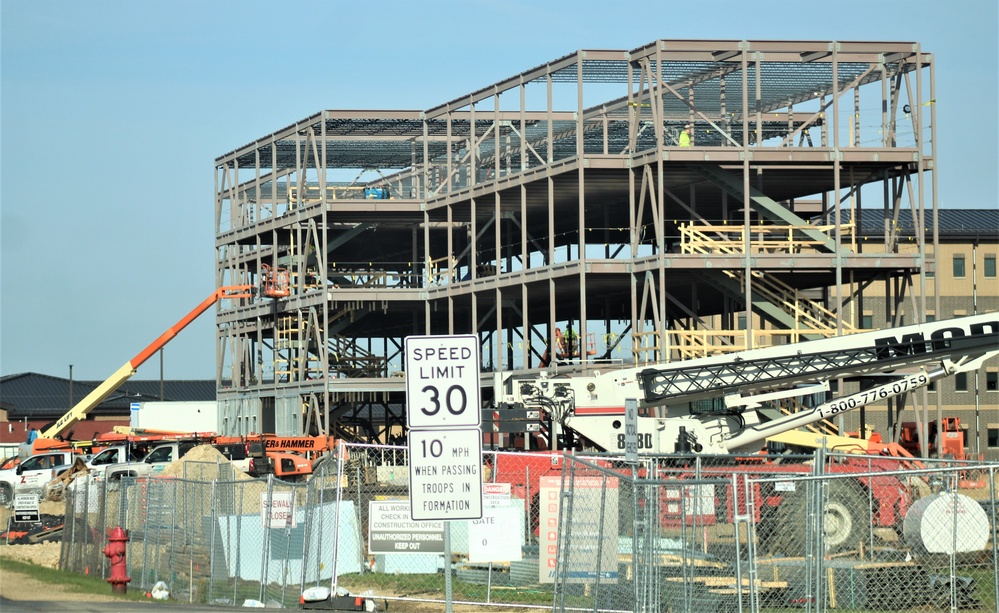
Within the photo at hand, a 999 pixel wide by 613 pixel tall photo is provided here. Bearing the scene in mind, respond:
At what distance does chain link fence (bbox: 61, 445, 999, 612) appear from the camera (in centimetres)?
1497

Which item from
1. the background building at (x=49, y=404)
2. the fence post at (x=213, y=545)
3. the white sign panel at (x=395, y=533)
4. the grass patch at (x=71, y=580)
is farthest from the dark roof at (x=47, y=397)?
the white sign panel at (x=395, y=533)

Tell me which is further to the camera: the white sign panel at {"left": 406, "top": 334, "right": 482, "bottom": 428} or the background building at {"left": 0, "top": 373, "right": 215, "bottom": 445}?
the background building at {"left": 0, "top": 373, "right": 215, "bottom": 445}

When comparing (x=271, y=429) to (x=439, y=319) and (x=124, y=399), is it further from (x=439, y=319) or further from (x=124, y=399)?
(x=124, y=399)

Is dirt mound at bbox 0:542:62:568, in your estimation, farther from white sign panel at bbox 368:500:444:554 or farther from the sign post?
the sign post

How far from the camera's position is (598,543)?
15.1m

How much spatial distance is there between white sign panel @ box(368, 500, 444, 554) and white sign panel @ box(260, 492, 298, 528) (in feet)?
4.97

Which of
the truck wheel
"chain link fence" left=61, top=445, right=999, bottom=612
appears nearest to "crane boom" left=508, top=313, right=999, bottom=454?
"chain link fence" left=61, top=445, right=999, bottom=612

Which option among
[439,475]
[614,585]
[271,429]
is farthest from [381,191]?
[439,475]

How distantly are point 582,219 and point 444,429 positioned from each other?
100ft

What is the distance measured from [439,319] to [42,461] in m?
19.7

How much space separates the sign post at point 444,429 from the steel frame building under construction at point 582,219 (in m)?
25.9

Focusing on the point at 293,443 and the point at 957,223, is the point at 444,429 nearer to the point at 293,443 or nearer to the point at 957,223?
the point at 293,443

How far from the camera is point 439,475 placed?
11.6 meters

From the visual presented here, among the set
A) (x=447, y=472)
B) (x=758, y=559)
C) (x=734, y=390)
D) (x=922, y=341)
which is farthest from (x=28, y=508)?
(x=447, y=472)
